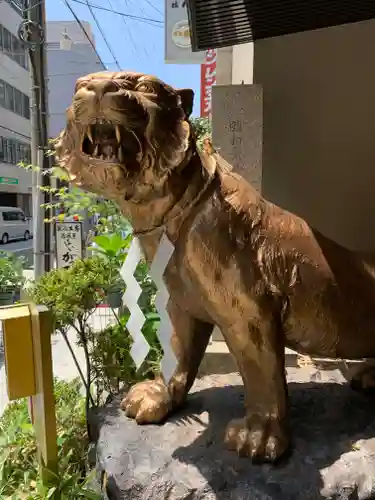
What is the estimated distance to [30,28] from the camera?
3.83 m

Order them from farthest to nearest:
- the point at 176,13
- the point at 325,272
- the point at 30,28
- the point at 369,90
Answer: the point at 176,13
the point at 30,28
the point at 369,90
the point at 325,272

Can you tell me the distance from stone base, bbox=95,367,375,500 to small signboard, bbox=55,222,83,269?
7.17ft

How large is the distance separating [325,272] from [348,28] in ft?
4.48

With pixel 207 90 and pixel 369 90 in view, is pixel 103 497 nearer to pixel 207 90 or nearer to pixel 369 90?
pixel 369 90

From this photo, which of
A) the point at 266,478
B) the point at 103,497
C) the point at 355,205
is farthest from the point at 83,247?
the point at 266,478

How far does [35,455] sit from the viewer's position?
2.04 meters

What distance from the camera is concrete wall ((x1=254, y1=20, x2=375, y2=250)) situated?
2223 millimetres

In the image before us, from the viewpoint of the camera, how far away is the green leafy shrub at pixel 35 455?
5.61 ft

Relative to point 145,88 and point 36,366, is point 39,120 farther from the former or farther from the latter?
point 145,88

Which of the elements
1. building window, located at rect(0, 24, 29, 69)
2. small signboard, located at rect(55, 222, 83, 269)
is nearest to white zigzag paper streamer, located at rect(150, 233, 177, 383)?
small signboard, located at rect(55, 222, 83, 269)

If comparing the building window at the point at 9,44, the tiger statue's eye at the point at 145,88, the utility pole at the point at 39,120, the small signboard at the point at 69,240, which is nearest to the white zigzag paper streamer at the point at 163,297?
the tiger statue's eye at the point at 145,88

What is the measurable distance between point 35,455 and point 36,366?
0.60 meters

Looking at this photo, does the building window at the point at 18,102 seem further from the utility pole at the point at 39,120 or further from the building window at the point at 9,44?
the utility pole at the point at 39,120

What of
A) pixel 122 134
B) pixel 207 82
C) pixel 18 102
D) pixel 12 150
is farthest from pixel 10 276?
pixel 12 150
